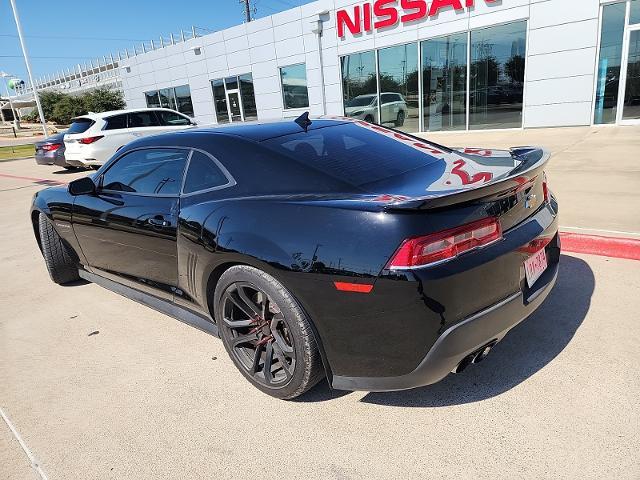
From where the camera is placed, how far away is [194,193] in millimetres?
2746

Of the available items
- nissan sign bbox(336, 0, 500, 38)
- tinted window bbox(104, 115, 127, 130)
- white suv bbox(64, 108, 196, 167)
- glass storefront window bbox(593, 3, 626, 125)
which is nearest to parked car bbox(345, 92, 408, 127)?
nissan sign bbox(336, 0, 500, 38)

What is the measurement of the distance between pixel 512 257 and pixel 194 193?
1.79 meters

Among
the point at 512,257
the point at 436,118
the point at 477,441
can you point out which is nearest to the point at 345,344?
the point at 477,441

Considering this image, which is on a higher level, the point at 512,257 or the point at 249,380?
the point at 512,257

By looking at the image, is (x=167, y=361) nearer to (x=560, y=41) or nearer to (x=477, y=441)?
(x=477, y=441)

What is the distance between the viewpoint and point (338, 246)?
1990mm

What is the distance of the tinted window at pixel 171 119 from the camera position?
12.1 m

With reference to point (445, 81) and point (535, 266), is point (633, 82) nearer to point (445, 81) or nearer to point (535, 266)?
point (445, 81)

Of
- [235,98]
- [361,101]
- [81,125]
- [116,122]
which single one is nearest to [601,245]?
[116,122]

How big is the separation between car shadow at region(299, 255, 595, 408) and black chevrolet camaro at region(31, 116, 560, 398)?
293 mm

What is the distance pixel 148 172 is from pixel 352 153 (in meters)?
1.52

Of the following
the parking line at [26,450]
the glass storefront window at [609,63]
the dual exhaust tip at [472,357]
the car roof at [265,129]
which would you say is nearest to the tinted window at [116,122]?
the car roof at [265,129]

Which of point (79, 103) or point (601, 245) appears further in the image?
point (79, 103)

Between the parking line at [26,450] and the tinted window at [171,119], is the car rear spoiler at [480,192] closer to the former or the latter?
the parking line at [26,450]
